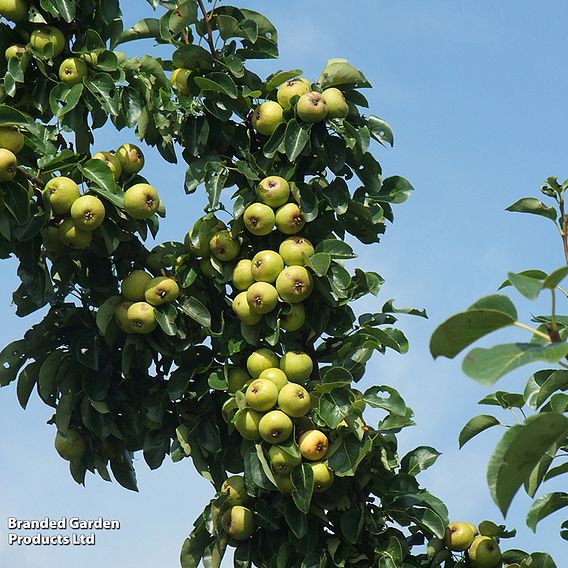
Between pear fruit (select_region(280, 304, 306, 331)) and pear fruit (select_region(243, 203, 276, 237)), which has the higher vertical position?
pear fruit (select_region(243, 203, 276, 237))

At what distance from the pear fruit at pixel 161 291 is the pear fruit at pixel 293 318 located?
1.58 ft

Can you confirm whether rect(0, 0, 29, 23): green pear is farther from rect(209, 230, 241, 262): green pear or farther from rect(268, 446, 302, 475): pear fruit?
rect(268, 446, 302, 475): pear fruit

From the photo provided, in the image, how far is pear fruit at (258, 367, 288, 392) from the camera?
13.4 ft

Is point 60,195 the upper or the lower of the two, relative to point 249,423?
upper

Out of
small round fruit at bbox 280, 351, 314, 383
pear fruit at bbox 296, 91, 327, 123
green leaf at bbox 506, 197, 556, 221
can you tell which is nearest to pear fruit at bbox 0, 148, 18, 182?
pear fruit at bbox 296, 91, 327, 123

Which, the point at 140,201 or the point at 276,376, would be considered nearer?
the point at 276,376

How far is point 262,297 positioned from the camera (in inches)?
162

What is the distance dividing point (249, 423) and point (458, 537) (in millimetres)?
1005

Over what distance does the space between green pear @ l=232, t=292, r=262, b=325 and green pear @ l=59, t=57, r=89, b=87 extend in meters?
1.19

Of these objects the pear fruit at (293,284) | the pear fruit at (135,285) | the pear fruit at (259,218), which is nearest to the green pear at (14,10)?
the pear fruit at (135,285)

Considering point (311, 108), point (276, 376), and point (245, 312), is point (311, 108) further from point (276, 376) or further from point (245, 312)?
point (276, 376)

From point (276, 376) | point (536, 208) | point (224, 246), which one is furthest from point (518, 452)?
point (224, 246)

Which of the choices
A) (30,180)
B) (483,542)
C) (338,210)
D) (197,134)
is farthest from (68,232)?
(483,542)

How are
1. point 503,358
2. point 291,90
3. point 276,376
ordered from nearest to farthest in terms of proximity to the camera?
point 503,358, point 276,376, point 291,90
